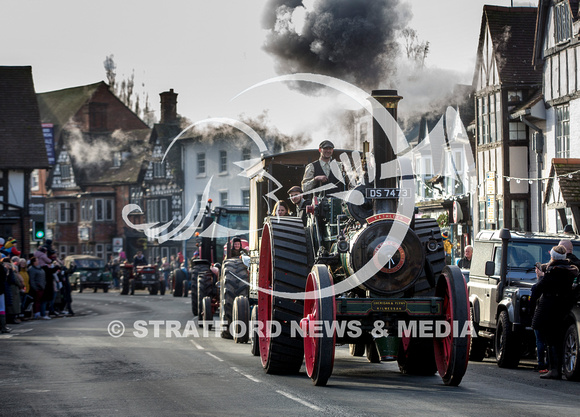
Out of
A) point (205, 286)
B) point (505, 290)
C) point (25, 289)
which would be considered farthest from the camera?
point (25, 289)

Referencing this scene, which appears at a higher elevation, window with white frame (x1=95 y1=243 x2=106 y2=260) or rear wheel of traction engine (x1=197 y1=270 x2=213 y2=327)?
window with white frame (x1=95 y1=243 x2=106 y2=260)

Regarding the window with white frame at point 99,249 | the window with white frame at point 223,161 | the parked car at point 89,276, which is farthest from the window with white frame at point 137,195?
the parked car at point 89,276

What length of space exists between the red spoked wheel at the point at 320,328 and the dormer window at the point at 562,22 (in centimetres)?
2223

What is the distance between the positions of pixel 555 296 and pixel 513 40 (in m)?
25.6

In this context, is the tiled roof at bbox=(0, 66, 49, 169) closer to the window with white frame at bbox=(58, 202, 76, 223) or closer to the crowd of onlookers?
the crowd of onlookers

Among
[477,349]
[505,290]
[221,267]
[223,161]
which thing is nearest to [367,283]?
[505,290]

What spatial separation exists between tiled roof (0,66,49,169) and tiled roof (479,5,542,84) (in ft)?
77.4

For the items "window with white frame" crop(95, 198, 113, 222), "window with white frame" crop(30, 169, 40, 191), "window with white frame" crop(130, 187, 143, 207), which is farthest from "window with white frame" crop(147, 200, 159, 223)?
"window with white frame" crop(30, 169, 40, 191)

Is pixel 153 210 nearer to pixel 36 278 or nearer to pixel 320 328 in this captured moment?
pixel 36 278

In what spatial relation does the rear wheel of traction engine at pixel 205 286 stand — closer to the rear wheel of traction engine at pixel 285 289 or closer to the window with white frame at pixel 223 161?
the rear wheel of traction engine at pixel 285 289

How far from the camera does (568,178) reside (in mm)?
28062

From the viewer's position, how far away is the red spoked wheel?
11.2 m

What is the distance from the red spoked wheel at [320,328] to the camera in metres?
11.2

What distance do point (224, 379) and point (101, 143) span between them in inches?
2792
